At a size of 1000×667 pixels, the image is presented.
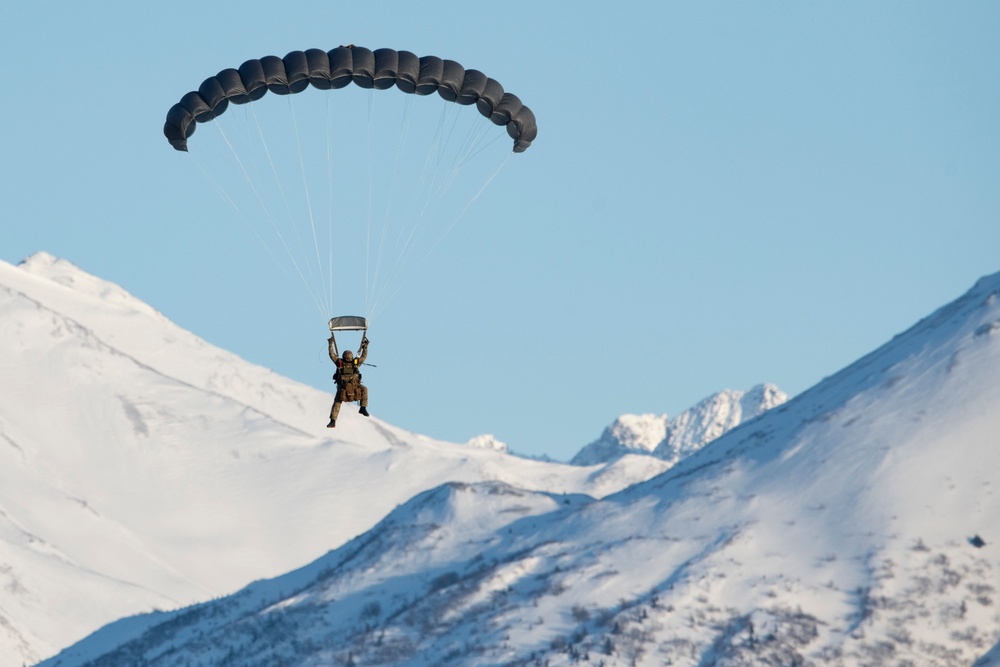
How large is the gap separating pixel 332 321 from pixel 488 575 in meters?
103

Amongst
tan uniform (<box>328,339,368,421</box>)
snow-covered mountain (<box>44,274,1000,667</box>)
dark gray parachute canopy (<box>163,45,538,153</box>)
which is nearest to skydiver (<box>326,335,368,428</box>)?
tan uniform (<box>328,339,368,421</box>)

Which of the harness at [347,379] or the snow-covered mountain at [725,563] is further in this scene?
the snow-covered mountain at [725,563]

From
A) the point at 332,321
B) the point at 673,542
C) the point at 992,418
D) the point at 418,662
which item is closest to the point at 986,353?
the point at 992,418

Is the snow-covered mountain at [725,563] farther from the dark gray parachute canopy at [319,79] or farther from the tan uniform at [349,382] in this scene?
the tan uniform at [349,382]

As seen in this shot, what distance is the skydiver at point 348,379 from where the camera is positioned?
6372 cm

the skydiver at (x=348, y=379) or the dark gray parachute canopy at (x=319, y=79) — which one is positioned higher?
the dark gray parachute canopy at (x=319, y=79)

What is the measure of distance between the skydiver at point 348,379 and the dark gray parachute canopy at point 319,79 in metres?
9.97

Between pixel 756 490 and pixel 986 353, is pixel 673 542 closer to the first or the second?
pixel 756 490

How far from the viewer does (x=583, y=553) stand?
167625mm

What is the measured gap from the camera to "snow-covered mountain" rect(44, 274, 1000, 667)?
482 feet

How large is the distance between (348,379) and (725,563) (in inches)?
3881

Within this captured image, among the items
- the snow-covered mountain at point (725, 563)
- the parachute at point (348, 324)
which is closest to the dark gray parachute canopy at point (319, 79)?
the parachute at point (348, 324)

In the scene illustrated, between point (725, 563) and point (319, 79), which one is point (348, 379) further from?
point (725, 563)

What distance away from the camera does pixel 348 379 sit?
64.0m
